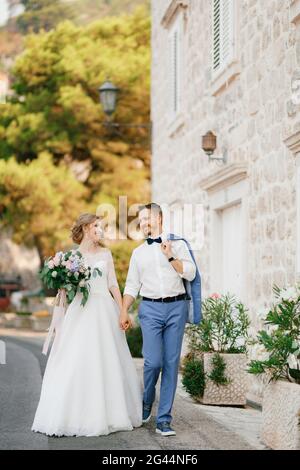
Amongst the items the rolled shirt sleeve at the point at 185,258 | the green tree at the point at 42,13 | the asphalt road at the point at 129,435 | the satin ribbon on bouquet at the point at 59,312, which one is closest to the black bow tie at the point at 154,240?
the rolled shirt sleeve at the point at 185,258

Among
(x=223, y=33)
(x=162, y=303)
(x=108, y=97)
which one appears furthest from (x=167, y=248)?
(x=108, y=97)

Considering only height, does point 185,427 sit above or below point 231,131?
below

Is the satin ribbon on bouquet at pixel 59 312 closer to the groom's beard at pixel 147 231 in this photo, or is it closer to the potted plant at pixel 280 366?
the groom's beard at pixel 147 231

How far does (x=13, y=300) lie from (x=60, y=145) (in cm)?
1109

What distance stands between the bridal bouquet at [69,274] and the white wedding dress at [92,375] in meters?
0.10

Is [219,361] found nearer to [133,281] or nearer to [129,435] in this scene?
[133,281]

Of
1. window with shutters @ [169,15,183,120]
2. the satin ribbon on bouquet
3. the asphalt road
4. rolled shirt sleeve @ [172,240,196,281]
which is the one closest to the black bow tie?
rolled shirt sleeve @ [172,240,196,281]

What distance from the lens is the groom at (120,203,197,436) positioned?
7609 mm

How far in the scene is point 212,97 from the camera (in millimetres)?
13125

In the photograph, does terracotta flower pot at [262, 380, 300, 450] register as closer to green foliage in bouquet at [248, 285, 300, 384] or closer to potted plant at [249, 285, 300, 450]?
potted plant at [249, 285, 300, 450]

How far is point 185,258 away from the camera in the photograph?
7.71m

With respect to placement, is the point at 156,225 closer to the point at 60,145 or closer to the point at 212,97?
the point at 212,97

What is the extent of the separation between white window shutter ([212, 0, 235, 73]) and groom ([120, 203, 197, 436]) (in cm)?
453

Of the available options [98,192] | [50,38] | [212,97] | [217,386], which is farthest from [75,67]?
[217,386]
